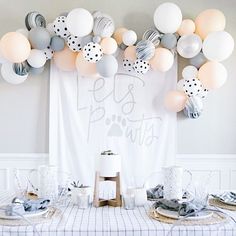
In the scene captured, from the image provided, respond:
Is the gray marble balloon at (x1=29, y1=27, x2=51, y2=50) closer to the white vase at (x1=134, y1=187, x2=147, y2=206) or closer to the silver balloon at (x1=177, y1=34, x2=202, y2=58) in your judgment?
the silver balloon at (x1=177, y1=34, x2=202, y2=58)

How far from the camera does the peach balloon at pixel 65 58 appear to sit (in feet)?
10.9

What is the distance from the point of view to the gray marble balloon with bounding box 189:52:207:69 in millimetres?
3361

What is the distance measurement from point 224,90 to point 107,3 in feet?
4.33

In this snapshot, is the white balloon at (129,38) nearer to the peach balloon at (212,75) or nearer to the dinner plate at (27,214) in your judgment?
the peach balloon at (212,75)

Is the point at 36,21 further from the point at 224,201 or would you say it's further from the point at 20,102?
the point at 224,201

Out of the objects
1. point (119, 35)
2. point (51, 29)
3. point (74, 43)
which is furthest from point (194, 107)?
→ point (51, 29)

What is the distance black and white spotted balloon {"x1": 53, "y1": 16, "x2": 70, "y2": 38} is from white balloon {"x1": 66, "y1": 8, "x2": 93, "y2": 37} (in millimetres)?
135

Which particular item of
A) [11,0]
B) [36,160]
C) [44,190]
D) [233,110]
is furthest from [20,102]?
[233,110]

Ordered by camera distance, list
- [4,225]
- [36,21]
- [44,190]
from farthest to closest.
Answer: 1. [36,21]
2. [44,190]
3. [4,225]

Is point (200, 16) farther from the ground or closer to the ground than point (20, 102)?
farther from the ground

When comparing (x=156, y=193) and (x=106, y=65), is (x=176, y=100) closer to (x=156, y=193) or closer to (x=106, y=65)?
(x=106, y=65)

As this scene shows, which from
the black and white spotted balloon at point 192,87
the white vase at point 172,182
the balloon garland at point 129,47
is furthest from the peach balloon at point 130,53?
the white vase at point 172,182

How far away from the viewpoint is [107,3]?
3566mm

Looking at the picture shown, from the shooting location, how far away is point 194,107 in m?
3.34
